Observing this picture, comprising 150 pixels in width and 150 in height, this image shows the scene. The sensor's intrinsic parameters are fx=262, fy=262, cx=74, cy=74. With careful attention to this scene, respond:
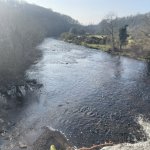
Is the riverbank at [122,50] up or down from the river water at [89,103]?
up

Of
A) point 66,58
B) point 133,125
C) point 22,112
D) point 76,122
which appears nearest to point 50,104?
point 22,112

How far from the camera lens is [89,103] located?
40.6m

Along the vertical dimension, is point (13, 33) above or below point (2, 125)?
above

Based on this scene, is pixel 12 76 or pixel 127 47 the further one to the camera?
pixel 127 47

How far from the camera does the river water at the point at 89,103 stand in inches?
1219

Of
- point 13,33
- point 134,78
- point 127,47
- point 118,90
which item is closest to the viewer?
point 118,90

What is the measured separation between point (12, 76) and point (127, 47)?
54.3 m

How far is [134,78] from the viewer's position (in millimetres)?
57000

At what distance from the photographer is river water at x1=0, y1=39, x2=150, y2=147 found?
31.0m

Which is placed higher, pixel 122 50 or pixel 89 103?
pixel 122 50

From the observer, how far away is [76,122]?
33.4 m

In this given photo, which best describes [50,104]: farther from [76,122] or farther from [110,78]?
[110,78]

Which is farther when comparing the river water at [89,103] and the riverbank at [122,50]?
the riverbank at [122,50]

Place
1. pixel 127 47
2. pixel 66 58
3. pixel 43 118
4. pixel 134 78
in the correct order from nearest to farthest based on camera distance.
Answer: pixel 43 118 → pixel 134 78 → pixel 66 58 → pixel 127 47
